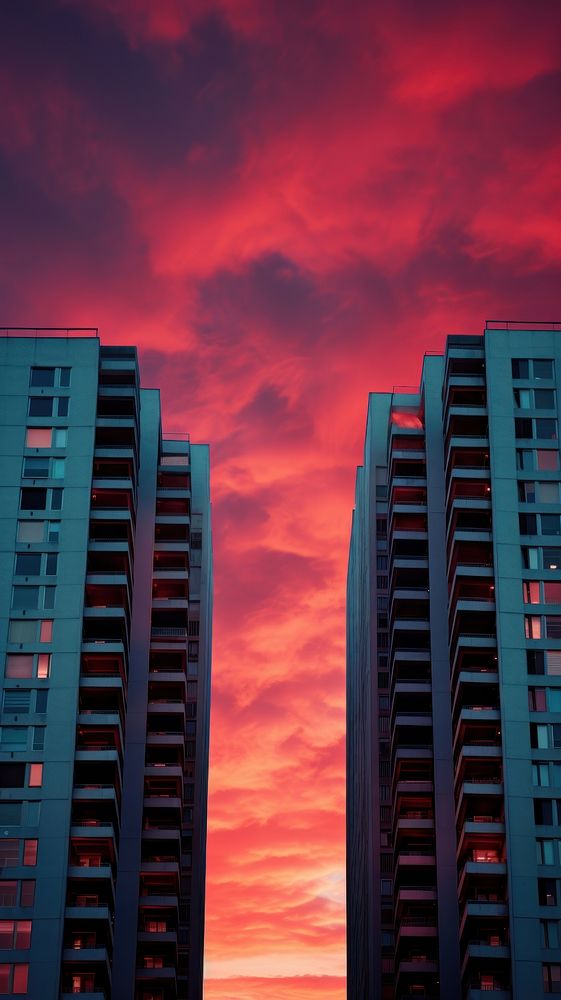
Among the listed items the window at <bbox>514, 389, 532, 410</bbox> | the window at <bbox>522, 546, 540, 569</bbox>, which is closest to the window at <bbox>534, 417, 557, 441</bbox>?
the window at <bbox>514, 389, 532, 410</bbox>

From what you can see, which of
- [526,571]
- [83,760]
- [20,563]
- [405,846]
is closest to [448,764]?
[405,846]

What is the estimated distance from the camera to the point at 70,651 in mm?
114938

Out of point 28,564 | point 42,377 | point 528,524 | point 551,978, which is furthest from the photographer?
point 42,377

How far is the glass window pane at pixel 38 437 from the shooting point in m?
123

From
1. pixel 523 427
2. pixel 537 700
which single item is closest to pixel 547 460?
pixel 523 427

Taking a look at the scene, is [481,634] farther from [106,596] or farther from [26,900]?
[26,900]

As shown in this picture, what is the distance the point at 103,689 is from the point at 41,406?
25145mm

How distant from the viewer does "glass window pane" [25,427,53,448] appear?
404 ft

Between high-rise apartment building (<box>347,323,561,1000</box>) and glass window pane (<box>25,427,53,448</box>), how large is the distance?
32891mm

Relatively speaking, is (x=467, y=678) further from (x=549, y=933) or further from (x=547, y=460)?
(x=549, y=933)

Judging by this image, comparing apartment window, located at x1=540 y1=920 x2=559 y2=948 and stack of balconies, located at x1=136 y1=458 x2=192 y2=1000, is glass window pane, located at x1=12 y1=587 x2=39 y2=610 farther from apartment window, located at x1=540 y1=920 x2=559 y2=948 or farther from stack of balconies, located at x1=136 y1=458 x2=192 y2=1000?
apartment window, located at x1=540 y1=920 x2=559 y2=948

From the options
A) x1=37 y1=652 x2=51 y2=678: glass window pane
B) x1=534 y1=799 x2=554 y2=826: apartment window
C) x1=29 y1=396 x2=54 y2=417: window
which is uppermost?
x1=29 y1=396 x2=54 y2=417: window

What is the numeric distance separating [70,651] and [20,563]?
8910mm

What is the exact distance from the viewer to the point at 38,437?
123500 mm
